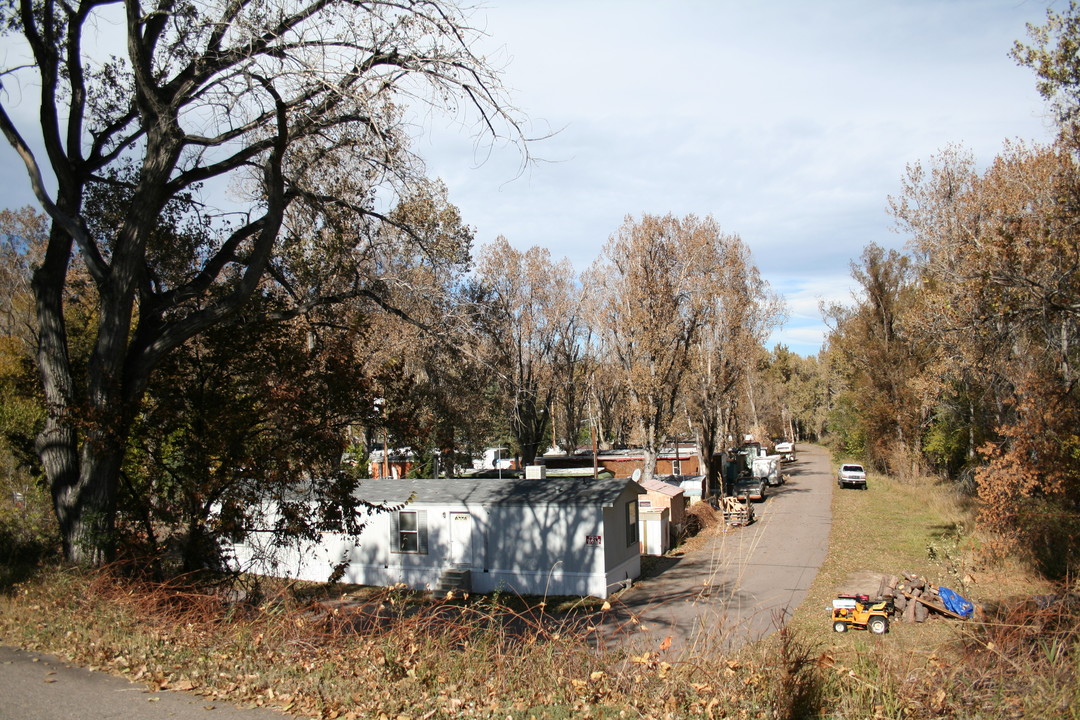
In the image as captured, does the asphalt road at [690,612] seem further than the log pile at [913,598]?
No

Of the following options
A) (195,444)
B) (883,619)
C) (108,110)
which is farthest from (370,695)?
(883,619)

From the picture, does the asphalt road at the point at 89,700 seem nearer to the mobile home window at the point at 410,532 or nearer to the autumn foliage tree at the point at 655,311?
the mobile home window at the point at 410,532

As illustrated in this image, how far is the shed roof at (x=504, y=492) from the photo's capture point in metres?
18.7

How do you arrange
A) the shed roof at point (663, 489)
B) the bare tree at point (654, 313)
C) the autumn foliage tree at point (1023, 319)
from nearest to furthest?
the autumn foliage tree at point (1023, 319), the shed roof at point (663, 489), the bare tree at point (654, 313)

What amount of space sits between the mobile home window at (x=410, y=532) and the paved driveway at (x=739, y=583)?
5.53m

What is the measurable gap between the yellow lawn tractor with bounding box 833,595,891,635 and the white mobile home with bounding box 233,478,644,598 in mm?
5682

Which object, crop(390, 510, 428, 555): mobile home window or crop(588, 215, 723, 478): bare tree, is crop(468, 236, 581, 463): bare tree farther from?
crop(390, 510, 428, 555): mobile home window

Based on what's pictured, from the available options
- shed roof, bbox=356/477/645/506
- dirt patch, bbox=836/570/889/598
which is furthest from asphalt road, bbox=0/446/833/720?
shed roof, bbox=356/477/645/506

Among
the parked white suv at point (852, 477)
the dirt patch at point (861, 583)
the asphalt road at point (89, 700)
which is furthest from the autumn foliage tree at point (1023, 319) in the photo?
the parked white suv at point (852, 477)

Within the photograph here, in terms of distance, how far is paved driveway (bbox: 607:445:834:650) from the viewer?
1036cm

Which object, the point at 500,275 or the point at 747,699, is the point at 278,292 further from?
the point at 500,275

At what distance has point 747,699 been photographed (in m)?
4.68

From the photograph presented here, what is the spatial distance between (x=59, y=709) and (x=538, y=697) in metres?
3.17

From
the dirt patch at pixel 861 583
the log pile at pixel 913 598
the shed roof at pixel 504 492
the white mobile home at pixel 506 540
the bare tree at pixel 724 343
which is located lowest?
the dirt patch at pixel 861 583
